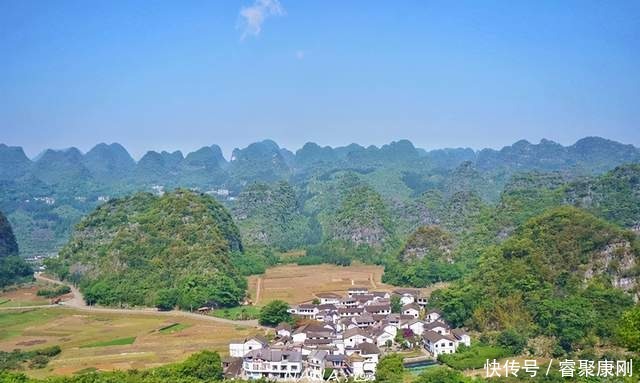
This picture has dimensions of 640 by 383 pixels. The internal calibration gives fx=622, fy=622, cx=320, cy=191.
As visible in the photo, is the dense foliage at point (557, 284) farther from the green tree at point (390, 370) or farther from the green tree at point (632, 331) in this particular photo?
the green tree at point (632, 331)

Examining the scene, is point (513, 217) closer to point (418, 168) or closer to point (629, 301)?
point (629, 301)

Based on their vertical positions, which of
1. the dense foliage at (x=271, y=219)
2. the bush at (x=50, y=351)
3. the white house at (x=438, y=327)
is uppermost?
the dense foliage at (x=271, y=219)

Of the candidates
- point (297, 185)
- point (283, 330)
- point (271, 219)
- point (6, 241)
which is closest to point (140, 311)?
point (283, 330)

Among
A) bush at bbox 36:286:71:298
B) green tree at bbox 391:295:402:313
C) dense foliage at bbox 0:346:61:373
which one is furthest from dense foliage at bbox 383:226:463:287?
dense foliage at bbox 0:346:61:373

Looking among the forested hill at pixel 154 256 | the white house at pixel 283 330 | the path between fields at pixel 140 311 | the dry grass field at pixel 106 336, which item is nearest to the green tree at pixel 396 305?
the white house at pixel 283 330

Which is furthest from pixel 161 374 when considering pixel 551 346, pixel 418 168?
pixel 418 168

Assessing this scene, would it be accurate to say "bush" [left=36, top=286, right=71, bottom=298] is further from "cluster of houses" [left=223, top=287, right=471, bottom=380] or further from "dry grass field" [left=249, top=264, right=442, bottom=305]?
"cluster of houses" [left=223, top=287, right=471, bottom=380]
